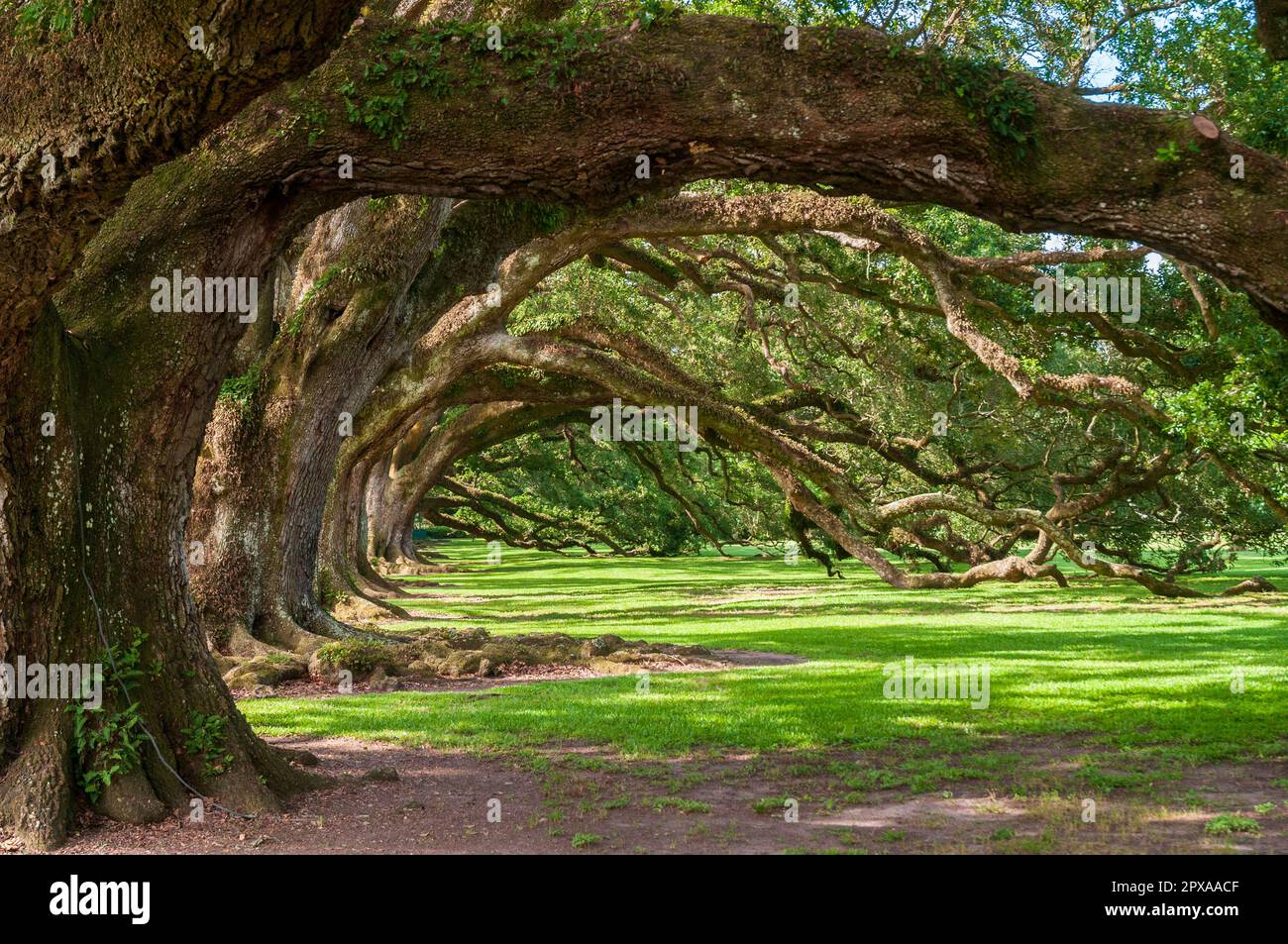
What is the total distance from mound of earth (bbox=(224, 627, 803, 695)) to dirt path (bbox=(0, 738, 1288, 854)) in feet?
13.3

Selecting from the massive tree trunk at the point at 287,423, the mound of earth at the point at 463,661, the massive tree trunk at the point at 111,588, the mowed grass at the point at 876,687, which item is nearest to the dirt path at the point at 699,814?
the massive tree trunk at the point at 111,588

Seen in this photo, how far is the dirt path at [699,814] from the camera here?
18.8 feet

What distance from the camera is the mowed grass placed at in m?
8.73

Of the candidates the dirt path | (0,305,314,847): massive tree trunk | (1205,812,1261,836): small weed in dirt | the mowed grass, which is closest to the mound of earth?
the mowed grass

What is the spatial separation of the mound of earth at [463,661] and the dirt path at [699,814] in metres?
4.06

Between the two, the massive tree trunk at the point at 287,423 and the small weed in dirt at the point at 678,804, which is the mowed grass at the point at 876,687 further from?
the massive tree trunk at the point at 287,423

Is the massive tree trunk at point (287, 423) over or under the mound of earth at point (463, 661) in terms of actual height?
over

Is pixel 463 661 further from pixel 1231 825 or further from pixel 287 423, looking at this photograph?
pixel 1231 825

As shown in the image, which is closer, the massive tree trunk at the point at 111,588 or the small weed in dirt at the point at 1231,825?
the small weed in dirt at the point at 1231,825

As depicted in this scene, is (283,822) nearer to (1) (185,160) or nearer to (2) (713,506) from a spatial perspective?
(1) (185,160)

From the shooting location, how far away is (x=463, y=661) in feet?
41.6

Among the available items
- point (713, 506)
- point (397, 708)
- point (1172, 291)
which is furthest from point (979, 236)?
point (713, 506)

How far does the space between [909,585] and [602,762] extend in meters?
12.6

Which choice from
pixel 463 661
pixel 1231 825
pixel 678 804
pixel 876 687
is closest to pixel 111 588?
pixel 678 804
